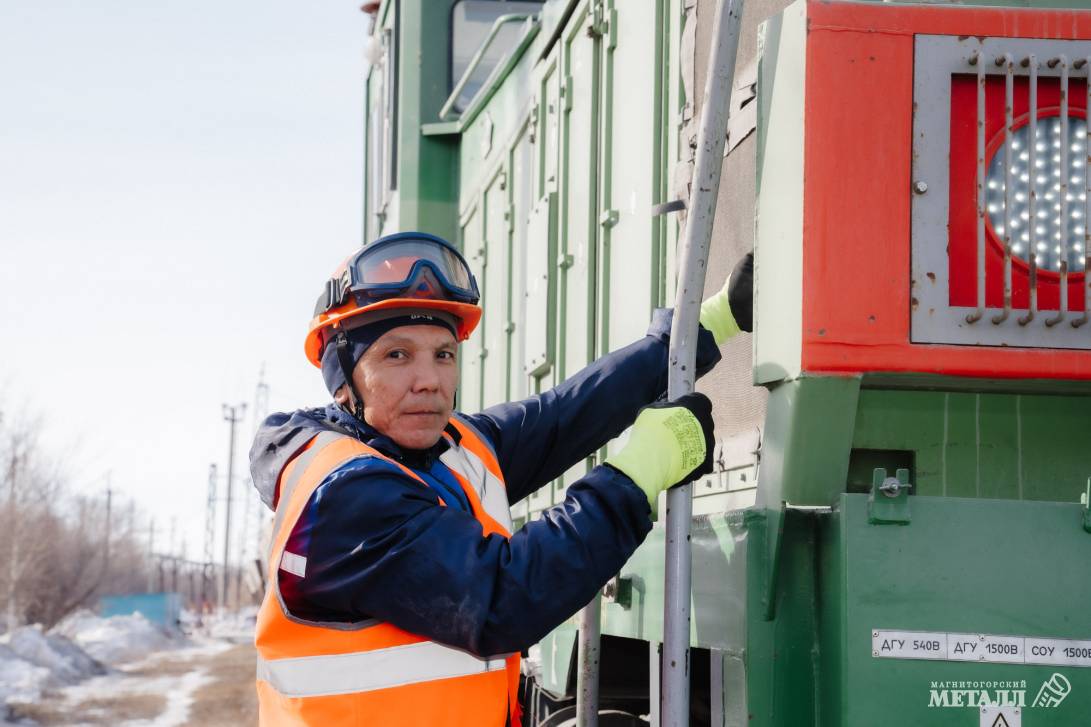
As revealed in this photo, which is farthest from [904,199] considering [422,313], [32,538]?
[32,538]

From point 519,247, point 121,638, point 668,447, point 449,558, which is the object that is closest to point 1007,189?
point 668,447

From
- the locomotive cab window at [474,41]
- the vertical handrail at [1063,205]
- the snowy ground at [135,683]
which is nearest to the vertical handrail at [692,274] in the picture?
the vertical handrail at [1063,205]

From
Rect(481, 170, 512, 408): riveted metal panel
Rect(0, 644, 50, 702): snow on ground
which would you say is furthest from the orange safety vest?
Rect(0, 644, 50, 702): snow on ground

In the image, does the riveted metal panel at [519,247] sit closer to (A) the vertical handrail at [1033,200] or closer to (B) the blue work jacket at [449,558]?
(B) the blue work jacket at [449,558]

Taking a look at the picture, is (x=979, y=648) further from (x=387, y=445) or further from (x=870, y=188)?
(x=387, y=445)

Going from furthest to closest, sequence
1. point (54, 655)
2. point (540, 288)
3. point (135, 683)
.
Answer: point (54, 655) < point (135, 683) < point (540, 288)

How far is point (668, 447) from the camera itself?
223cm

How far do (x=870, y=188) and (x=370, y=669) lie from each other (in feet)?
3.93

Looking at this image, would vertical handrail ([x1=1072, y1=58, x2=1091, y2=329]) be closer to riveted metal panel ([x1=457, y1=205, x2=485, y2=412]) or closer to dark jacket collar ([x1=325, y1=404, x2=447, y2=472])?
dark jacket collar ([x1=325, y1=404, x2=447, y2=472])

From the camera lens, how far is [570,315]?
170 inches

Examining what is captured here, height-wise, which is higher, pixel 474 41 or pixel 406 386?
pixel 474 41

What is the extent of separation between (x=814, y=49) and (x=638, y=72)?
1.54 metres

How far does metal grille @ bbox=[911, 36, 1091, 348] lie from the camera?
82.4 inches

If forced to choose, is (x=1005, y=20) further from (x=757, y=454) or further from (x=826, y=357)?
(x=757, y=454)
